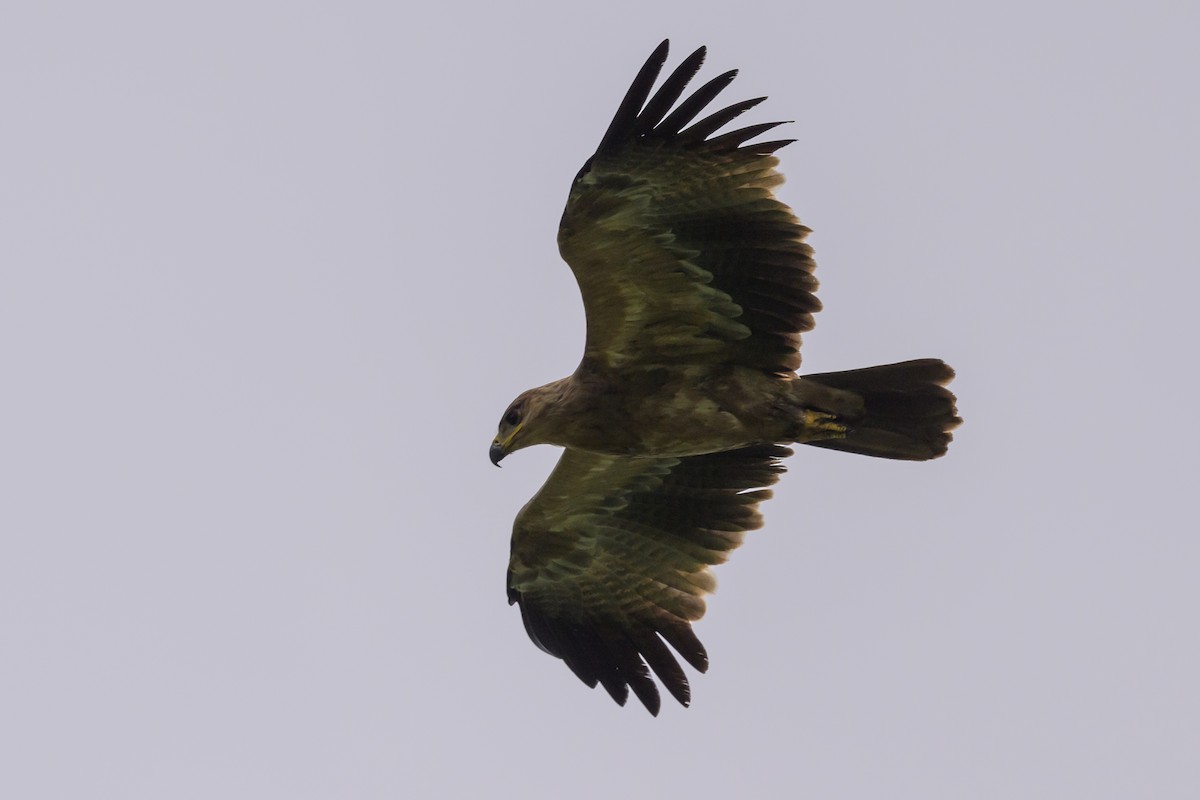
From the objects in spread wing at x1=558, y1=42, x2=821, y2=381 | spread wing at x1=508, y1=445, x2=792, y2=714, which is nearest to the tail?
spread wing at x1=558, y1=42, x2=821, y2=381

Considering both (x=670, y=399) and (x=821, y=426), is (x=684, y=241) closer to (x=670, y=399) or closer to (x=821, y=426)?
(x=670, y=399)

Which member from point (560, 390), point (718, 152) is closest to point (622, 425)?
point (560, 390)

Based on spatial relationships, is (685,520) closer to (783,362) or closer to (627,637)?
(627,637)

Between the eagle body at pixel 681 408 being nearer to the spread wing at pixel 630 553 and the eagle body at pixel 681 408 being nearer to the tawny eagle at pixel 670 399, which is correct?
the tawny eagle at pixel 670 399

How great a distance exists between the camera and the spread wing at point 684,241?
9273mm

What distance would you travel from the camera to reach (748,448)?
10.9 m

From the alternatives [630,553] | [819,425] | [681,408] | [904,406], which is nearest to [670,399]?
[681,408]

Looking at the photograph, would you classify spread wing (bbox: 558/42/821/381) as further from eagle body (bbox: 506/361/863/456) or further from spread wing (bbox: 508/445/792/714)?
spread wing (bbox: 508/445/792/714)

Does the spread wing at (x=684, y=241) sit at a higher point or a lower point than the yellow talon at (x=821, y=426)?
higher

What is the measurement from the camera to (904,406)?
10.0m

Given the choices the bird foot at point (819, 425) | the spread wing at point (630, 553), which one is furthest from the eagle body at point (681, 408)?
the spread wing at point (630, 553)

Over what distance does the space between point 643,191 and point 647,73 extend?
0.67 metres

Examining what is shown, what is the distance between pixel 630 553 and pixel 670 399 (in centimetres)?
158

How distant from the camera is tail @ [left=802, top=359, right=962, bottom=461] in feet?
32.9
